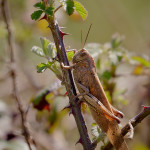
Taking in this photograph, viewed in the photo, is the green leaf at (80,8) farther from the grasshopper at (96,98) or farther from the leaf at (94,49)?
the leaf at (94,49)

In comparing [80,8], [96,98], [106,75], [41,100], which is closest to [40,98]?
[41,100]

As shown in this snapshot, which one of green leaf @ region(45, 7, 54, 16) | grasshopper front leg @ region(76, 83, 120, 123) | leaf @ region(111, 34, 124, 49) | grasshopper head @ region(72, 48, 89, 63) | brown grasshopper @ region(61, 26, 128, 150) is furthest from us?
leaf @ region(111, 34, 124, 49)

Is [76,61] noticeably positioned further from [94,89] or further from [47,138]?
[47,138]

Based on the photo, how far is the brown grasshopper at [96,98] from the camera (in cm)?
110

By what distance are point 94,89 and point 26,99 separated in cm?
150

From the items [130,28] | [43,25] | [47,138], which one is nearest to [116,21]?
[130,28]

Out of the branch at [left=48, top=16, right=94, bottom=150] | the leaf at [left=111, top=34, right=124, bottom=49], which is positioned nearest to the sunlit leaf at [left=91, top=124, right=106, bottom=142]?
the branch at [left=48, top=16, right=94, bottom=150]

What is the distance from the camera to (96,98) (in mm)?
1325

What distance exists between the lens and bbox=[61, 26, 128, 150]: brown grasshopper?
1.10 m

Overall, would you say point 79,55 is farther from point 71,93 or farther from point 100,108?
point 71,93

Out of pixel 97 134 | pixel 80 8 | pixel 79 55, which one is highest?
pixel 80 8

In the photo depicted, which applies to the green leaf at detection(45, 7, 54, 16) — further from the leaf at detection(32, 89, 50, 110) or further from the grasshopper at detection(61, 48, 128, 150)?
the leaf at detection(32, 89, 50, 110)

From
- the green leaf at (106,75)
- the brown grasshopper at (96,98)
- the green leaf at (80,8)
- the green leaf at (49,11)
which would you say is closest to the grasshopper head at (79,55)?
the brown grasshopper at (96,98)

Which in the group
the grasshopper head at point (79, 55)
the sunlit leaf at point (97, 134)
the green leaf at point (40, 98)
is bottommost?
the sunlit leaf at point (97, 134)
